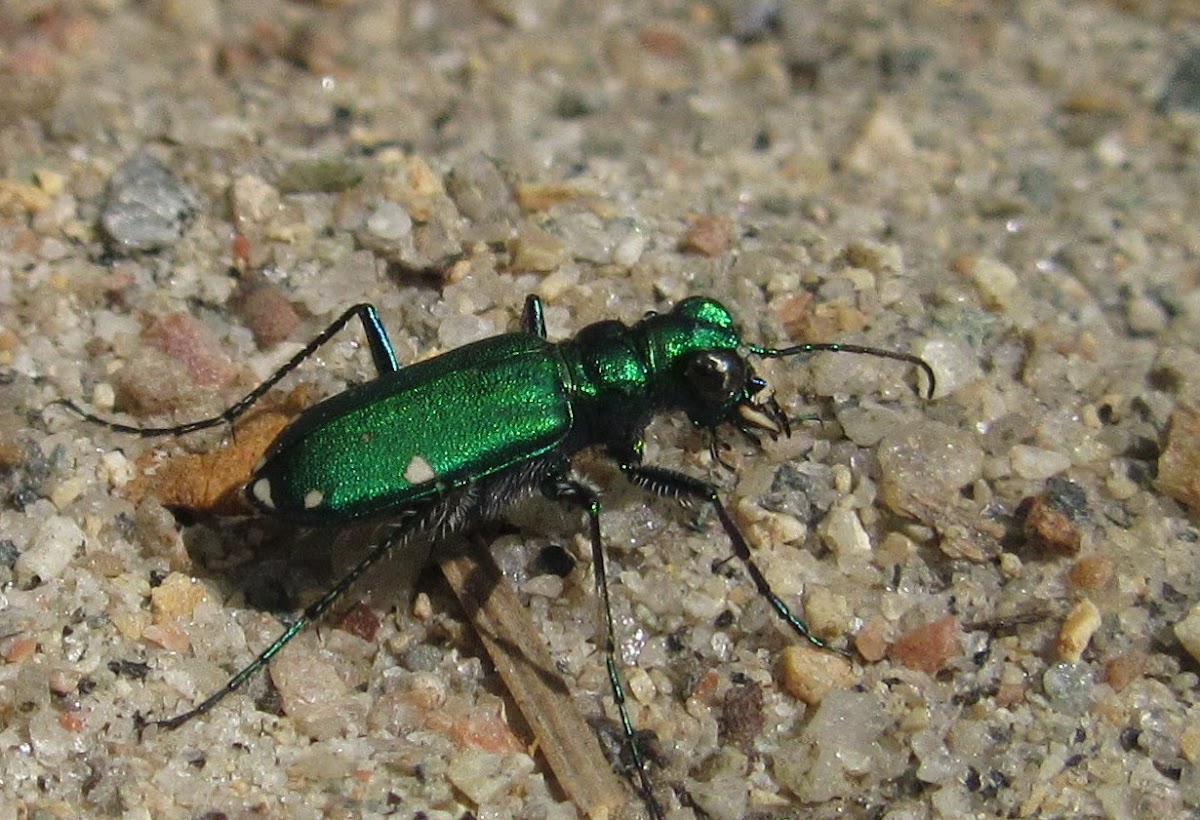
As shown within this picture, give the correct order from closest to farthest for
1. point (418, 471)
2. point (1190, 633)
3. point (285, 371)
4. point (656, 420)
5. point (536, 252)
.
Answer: point (418, 471) → point (1190, 633) → point (285, 371) → point (656, 420) → point (536, 252)

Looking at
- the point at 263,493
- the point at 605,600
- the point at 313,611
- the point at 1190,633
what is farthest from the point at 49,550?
the point at 1190,633

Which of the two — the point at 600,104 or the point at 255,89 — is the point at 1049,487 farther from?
the point at 255,89

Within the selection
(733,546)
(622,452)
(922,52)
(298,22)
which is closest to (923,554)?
(733,546)

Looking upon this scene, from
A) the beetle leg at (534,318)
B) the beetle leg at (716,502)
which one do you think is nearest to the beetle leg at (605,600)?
the beetle leg at (716,502)

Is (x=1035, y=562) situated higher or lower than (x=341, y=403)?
lower

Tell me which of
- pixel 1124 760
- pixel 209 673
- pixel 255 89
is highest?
pixel 255 89

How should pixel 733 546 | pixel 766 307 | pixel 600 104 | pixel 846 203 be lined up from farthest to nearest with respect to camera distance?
pixel 600 104 → pixel 846 203 → pixel 766 307 → pixel 733 546

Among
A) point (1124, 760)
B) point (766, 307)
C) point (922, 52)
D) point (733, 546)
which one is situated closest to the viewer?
point (1124, 760)

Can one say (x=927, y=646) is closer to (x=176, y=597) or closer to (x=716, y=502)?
(x=716, y=502)
